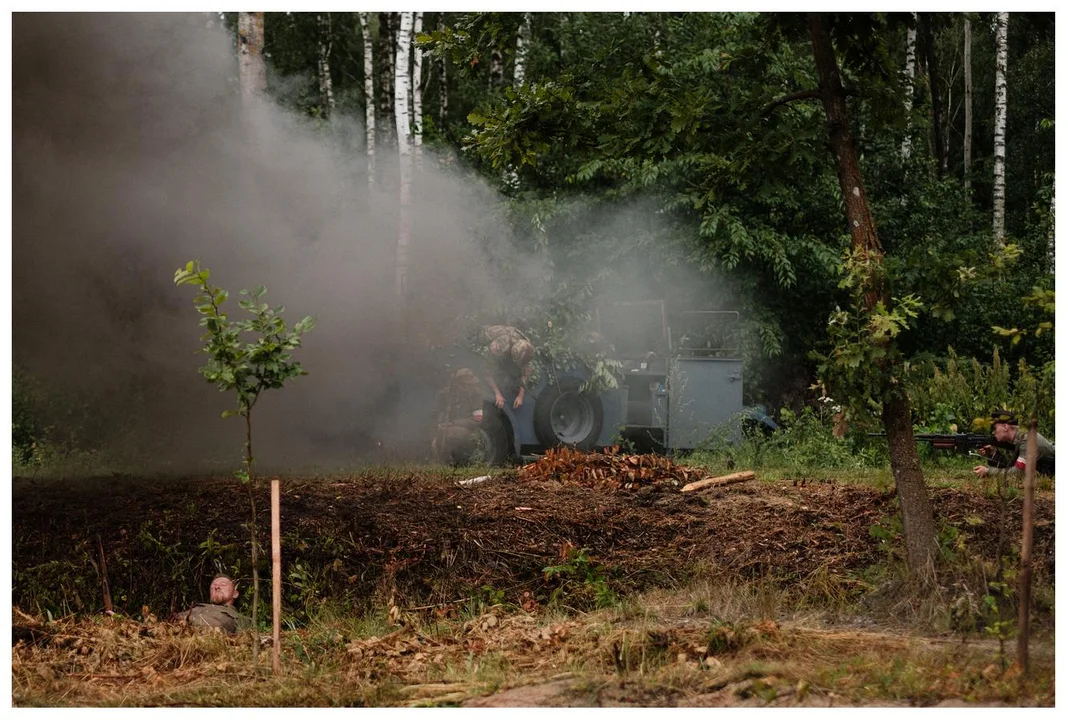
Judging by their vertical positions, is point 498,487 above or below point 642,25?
below

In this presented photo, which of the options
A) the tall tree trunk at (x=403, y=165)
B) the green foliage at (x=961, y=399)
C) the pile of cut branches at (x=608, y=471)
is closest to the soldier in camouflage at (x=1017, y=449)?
the green foliage at (x=961, y=399)

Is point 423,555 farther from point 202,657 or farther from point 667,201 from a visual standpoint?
point 667,201

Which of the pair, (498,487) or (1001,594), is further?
(498,487)

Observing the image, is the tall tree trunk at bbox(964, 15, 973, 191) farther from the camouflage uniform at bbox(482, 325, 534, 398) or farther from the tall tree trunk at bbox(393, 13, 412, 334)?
the camouflage uniform at bbox(482, 325, 534, 398)

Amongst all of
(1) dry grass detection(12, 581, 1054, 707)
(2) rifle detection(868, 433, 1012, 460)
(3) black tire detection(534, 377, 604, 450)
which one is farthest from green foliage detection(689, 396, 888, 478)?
(1) dry grass detection(12, 581, 1054, 707)

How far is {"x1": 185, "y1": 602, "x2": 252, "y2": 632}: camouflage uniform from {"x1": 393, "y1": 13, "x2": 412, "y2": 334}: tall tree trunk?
5.83 m

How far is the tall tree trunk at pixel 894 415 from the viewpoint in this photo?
21.1ft

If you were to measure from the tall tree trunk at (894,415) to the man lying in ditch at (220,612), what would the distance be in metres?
3.85

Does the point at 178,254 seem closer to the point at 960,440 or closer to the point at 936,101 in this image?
the point at 960,440

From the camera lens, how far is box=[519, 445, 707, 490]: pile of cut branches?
9.55 meters

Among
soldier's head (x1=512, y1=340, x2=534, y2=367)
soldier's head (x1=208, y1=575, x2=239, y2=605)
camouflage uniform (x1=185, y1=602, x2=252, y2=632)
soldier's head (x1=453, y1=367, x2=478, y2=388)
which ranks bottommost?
camouflage uniform (x1=185, y1=602, x2=252, y2=632)
